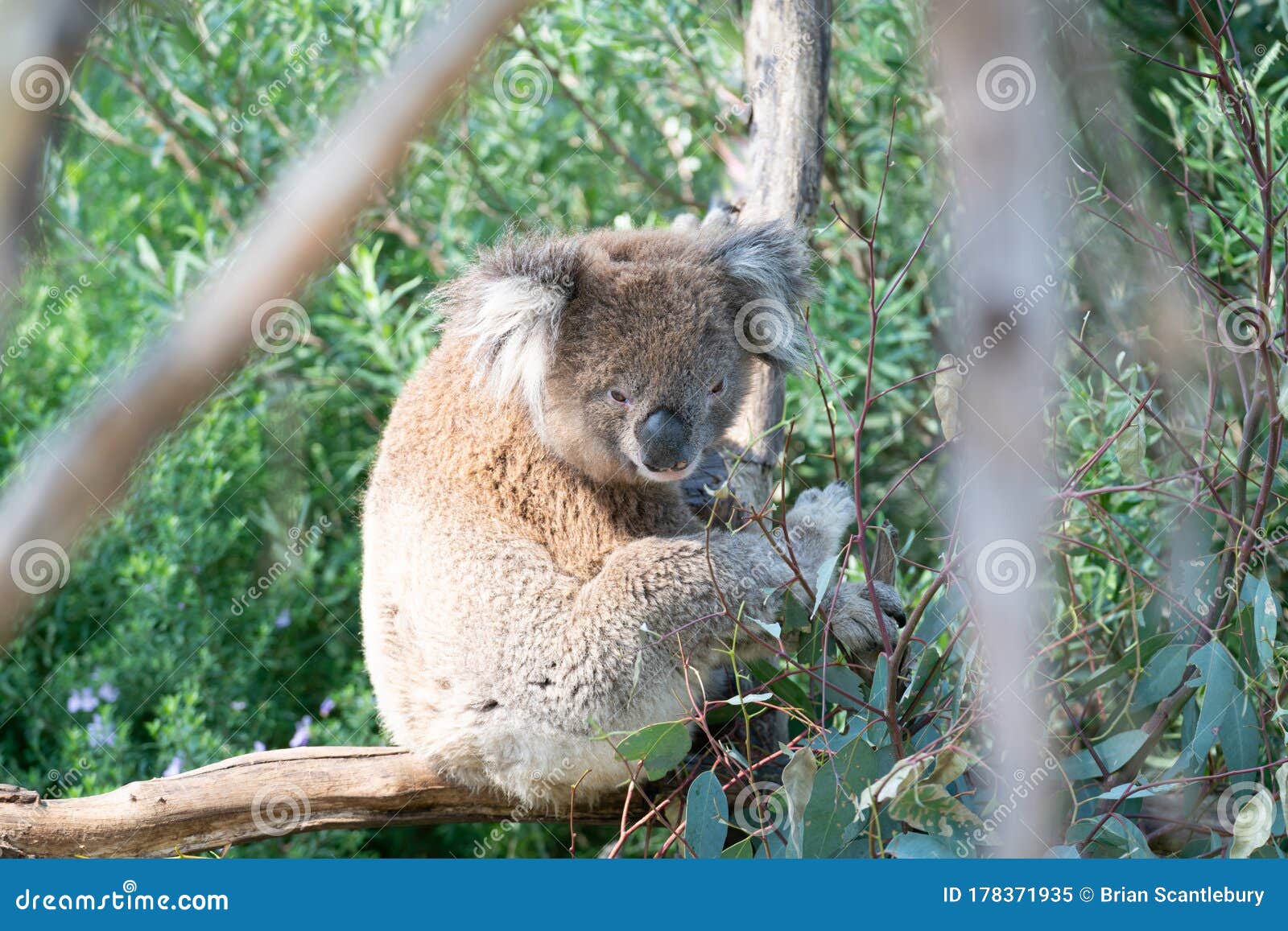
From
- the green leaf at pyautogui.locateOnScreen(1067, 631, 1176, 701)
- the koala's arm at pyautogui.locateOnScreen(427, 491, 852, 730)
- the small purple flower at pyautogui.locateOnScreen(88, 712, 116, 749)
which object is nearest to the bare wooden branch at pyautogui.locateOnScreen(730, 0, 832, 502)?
the koala's arm at pyautogui.locateOnScreen(427, 491, 852, 730)

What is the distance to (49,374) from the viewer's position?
5.05m

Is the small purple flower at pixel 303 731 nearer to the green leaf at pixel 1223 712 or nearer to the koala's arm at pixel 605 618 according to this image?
the koala's arm at pixel 605 618

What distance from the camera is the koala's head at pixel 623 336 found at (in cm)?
268

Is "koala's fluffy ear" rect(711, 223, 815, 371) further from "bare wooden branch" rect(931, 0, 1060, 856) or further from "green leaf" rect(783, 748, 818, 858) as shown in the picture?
"bare wooden branch" rect(931, 0, 1060, 856)

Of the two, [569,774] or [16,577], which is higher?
[16,577]

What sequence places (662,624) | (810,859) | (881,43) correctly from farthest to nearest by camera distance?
1. (881,43)
2. (662,624)
3. (810,859)

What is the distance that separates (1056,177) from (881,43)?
389cm

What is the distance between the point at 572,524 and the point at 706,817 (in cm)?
94

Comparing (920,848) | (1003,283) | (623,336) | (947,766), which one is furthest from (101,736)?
(1003,283)

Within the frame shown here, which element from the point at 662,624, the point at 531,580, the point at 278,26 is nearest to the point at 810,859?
the point at 662,624

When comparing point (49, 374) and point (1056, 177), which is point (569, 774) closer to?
point (1056, 177)

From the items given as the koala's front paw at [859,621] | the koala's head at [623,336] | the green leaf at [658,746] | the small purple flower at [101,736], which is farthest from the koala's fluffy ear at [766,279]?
the small purple flower at [101,736]

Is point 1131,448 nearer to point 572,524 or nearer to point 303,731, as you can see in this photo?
point 572,524

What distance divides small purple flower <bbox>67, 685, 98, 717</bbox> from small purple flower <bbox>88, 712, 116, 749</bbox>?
93 mm
